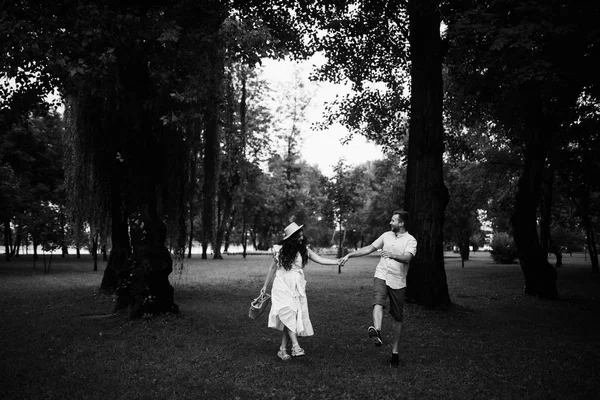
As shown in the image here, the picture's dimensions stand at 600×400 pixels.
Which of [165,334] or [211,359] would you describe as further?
[165,334]

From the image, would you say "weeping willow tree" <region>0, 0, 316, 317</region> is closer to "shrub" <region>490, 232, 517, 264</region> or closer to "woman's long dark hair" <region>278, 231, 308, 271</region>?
"woman's long dark hair" <region>278, 231, 308, 271</region>

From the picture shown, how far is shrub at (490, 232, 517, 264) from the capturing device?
39.7m

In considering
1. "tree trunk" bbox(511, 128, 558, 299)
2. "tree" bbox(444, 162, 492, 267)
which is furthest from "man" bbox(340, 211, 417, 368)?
"tree" bbox(444, 162, 492, 267)

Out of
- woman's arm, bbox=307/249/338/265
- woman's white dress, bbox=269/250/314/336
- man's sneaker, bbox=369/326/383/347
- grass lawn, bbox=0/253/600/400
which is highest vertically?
woman's arm, bbox=307/249/338/265

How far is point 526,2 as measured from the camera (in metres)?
7.82

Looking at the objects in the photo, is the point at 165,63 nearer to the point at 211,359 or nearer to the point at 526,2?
the point at 211,359

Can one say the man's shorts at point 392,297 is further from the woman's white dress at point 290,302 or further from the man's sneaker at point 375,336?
the woman's white dress at point 290,302

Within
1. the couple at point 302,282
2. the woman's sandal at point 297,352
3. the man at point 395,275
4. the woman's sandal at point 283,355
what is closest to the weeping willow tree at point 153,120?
the couple at point 302,282

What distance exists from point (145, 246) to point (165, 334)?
2.41 metres

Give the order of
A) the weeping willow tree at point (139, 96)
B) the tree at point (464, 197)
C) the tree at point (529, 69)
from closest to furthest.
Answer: the tree at point (529, 69), the weeping willow tree at point (139, 96), the tree at point (464, 197)

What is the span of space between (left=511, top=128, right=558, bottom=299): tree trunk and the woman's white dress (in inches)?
446

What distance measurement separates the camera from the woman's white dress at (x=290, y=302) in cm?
716

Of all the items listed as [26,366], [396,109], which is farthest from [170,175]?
[396,109]

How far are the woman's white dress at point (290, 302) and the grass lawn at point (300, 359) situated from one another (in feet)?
1.92
